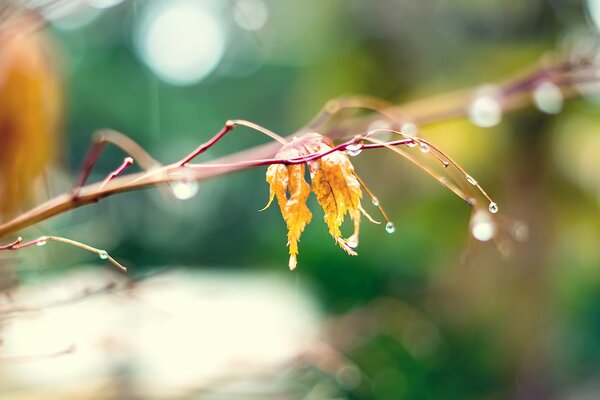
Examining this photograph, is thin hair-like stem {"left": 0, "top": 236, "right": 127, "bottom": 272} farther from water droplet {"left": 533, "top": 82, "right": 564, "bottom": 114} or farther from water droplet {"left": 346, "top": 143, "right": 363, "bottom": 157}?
water droplet {"left": 533, "top": 82, "right": 564, "bottom": 114}

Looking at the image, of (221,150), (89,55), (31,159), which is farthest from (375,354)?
(89,55)

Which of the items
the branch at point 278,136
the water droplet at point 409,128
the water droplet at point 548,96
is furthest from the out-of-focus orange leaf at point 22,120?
the water droplet at point 548,96

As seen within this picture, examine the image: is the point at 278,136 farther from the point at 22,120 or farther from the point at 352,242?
the point at 22,120

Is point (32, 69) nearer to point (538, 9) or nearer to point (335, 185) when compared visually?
point (335, 185)

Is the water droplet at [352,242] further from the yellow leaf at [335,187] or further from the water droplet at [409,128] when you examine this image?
the water droplet at [409,128]

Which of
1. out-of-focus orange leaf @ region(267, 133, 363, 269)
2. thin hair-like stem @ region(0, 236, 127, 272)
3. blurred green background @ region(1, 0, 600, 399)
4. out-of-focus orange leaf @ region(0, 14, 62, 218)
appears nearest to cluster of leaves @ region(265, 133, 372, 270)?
out-of-focus orange leaf @ region(267, 133, 363, 269)
